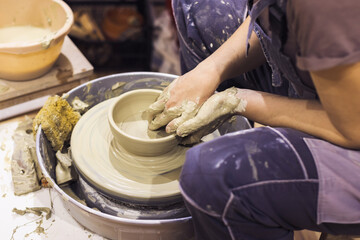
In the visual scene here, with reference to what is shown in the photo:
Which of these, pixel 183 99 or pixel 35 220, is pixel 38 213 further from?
pixel 183 99

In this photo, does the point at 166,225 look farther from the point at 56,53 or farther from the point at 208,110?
the point at 56,53

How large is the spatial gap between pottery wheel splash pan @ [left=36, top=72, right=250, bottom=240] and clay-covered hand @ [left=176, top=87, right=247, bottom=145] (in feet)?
0.98

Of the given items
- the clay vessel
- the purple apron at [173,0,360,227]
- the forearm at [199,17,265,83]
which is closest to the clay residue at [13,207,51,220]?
the clay vessel

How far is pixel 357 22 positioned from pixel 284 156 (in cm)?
37

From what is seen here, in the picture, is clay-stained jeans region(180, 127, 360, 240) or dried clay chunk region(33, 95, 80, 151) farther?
dried clay chunk region(33, 95, 80, 151)

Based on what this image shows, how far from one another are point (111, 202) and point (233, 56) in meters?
0.72

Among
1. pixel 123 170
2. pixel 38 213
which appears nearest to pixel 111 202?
pixel 123 170

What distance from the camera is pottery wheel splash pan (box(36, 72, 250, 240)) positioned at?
1.18 m

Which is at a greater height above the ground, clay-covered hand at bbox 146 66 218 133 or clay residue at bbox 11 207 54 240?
clay-covered hand at bbox 146 66 218 133

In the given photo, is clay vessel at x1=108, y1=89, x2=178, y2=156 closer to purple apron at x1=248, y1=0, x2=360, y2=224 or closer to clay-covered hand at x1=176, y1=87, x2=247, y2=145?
clay-covered hand at x1=176, y1=87, x2=247, y2=145

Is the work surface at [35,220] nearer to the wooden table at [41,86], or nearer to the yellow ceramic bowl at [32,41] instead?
the wooden table at [41,86]

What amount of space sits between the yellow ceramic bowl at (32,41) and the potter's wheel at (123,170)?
1.49 feet

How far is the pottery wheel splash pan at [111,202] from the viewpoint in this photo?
1185 millimetres

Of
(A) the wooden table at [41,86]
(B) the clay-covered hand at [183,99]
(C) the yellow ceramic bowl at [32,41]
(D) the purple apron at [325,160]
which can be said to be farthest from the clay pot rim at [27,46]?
(D) the purple apron at [325,160]
